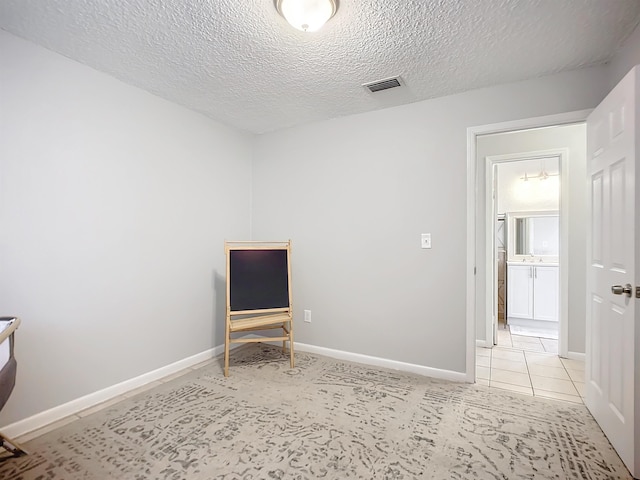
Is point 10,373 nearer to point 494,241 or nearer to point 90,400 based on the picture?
point 90,400

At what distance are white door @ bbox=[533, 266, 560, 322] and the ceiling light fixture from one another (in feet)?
14.5

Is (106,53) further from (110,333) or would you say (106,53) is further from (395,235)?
(395,235)

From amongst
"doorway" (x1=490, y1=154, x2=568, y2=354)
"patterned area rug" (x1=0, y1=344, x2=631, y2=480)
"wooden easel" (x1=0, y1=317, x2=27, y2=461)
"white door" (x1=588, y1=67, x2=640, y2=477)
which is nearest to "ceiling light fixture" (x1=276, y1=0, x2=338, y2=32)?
"white door" (x1=588, y1=67, x2=640, y2=477)

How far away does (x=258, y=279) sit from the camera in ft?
10.00

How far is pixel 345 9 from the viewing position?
5.43ft

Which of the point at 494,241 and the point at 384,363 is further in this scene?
the point at 494,241

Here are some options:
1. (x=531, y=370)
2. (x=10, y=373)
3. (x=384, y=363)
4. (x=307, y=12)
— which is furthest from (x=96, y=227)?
(x=531, y=370)

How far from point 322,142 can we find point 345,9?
163 centimetres

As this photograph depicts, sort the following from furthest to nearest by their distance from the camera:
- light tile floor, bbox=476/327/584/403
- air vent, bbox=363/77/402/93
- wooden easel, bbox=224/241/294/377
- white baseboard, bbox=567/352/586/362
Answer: white baseboard, bbox=567/352/586/362
wooden easel, bbox=224/241/294/377
light tile floor, bbox=476/327/584/403
air vent, bbox=363/77/402/93

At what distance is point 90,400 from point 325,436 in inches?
65.9

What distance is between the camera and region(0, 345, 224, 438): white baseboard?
6.23ft

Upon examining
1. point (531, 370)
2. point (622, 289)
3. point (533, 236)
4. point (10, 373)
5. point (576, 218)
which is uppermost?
point (576, 218)

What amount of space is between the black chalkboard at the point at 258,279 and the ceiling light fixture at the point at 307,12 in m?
1.95

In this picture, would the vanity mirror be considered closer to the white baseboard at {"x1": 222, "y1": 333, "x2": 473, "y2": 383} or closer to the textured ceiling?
the white baseboard at {"x1": 222, "y1": 333, "x2": 473, "y2": 383}
